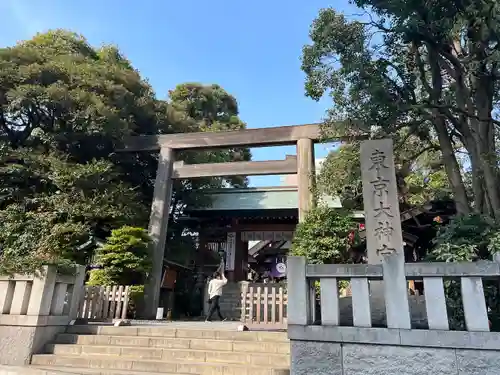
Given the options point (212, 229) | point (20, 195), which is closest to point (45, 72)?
point (20, 195)

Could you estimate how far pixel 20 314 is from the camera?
19.2 feet

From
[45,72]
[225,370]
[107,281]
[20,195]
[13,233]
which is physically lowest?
[225,370]

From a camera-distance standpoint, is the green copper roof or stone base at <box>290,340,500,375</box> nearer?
stone base at <box>290,340,500,375</box>

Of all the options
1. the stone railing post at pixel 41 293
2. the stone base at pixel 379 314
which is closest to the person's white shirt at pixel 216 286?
the stone railing post at pixel 41 293

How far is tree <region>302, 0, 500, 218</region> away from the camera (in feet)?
20.8

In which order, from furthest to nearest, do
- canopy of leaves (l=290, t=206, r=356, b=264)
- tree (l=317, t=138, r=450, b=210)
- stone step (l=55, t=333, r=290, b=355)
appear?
canopy of leaves (l=290, t=206, r=356, b=264), tree (l=317, t=138, r=450, b=210), stone step (l=55, t=333, r=290, b=355)

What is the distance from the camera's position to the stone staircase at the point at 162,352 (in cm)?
496

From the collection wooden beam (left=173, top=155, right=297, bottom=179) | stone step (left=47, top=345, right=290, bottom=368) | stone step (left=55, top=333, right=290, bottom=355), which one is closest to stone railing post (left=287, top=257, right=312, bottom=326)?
stone step (left=47, top=345, right=290, bottom=368)

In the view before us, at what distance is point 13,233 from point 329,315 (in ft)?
33.0

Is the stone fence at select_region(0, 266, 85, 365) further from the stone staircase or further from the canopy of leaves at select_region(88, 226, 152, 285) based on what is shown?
the canopy of leaves at select_region(88, 226, 152, 285)

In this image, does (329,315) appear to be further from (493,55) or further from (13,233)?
(13,233)

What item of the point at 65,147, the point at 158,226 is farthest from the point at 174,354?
the point at 65,147

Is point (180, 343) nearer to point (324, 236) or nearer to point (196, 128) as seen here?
point (324, 236)

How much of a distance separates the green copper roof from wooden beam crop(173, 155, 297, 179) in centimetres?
299
